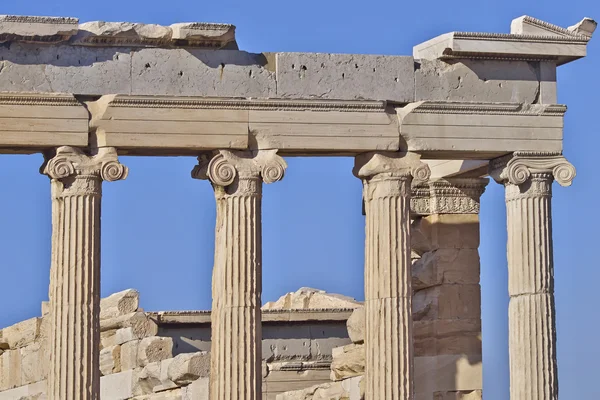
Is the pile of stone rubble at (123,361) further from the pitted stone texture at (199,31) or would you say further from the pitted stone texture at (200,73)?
the pitted stone texture at (199,31)

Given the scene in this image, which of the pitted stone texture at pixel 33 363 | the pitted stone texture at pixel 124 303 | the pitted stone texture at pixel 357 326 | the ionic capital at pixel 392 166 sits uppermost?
the ionic capital at pixel 392 166

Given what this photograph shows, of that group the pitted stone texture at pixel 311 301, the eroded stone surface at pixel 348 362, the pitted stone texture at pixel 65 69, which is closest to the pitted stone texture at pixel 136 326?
the eroded stone surface at pixel 348 362

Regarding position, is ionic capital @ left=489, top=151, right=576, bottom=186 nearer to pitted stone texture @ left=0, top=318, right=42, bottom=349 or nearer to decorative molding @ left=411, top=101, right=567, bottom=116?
decorative molding @ left=411, top=101, right=567, bottom=116

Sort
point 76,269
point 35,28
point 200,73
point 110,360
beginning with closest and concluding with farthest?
point 76,269, point 35,28, point 200,73, point 110,360

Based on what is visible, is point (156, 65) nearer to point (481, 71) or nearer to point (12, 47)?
point (12, 47)

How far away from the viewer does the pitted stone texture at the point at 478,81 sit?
132 ft

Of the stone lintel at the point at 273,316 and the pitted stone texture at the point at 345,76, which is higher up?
the pitted stone texture at the point at 345,76

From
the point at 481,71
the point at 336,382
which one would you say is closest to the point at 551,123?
the point at 481,71

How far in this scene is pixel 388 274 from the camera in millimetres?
39406

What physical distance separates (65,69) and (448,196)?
9739 millimetres

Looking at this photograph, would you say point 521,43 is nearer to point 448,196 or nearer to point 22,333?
Result: point 448,196

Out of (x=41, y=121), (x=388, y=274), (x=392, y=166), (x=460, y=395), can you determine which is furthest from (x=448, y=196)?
(x=41, y=121)

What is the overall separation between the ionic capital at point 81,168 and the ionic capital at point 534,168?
714 cm

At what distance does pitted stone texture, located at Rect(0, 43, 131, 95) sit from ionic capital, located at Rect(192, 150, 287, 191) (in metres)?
1.99
